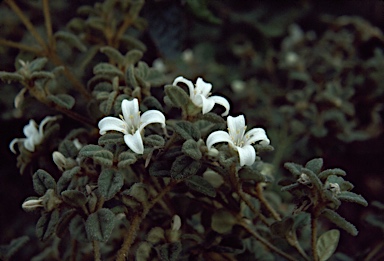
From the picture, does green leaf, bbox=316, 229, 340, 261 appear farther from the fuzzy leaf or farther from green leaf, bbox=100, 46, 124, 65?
green leaf, bbox=100, 46, 124, 65

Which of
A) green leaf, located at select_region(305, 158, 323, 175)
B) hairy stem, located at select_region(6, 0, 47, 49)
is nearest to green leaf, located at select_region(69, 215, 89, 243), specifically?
green leaf, located at select_region(305, 158, 323, 175)

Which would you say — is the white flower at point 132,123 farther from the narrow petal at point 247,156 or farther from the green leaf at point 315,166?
the green leaf at point 315,166

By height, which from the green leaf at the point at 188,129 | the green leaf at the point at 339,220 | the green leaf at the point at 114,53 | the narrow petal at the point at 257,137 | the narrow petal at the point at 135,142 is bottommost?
the green leaf at the point at 339,220

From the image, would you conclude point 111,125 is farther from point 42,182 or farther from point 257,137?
point 257,137

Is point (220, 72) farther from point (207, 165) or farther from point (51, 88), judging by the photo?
point (207, 165)

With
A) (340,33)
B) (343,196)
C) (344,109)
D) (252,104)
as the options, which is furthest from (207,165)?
(340,33)

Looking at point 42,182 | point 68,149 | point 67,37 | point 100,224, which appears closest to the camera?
point 100,224

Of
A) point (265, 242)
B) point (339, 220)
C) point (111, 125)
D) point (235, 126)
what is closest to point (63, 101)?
point (111, 125)

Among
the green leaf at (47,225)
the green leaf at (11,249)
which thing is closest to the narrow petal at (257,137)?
the green leaf at (47,225)
